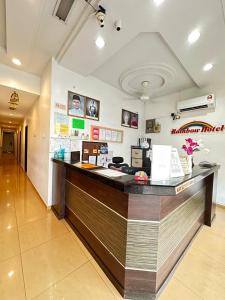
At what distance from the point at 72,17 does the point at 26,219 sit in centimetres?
311

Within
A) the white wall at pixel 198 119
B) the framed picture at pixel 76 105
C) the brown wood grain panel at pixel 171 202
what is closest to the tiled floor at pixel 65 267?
the brown wood grain panel at pixel 171 202

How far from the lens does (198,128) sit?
3.59 meters

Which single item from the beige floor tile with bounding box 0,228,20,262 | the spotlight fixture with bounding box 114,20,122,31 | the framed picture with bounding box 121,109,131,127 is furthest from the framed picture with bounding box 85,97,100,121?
the beige floor tile with bounding box 0,228,20,262

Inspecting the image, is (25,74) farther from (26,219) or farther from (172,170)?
(172,170)

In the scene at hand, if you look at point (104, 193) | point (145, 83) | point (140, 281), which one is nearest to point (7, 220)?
point (104, 193)

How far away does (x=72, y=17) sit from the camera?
1842mm

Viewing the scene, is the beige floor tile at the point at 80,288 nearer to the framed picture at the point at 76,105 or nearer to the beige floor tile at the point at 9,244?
the beige floor tile at the point at 9,244

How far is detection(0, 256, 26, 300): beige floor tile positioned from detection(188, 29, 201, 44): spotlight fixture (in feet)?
11.5

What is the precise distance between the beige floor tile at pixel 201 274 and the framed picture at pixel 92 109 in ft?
9.89

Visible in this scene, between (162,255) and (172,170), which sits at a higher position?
(172,170)

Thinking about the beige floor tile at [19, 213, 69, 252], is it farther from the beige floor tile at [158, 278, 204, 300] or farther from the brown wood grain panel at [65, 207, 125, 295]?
the beige floor tile at [158, 278, 204, 300]

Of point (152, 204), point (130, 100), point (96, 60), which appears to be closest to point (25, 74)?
point (96, 60)

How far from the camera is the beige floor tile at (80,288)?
45.6 inches

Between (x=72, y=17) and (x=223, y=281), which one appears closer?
(x=223, y=281)
